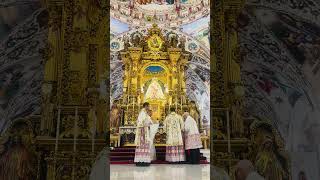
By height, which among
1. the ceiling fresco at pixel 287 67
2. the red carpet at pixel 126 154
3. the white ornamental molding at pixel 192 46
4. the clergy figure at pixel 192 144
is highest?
the white ornamental molding at pixel 192 46

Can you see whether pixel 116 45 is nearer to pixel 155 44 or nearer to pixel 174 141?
pixel 155 44

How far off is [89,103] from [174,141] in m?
7.05

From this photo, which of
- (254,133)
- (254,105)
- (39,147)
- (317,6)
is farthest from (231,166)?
(254,105)

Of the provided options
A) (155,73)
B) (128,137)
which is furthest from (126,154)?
(155,73)

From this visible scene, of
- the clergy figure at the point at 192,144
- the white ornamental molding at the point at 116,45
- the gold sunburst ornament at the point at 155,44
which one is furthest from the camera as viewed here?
the white ornamental molding at the point at 116,45

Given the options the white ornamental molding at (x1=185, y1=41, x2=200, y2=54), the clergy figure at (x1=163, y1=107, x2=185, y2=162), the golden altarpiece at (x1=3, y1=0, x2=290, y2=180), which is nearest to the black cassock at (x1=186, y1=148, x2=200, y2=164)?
the clergy figure at (x1=163, y1=107, x2=185, y2=162)

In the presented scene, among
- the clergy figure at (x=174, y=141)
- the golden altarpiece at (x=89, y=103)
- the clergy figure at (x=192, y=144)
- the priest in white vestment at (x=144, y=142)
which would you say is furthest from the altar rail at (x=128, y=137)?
the golden altarpiece at (x=89, y=103)

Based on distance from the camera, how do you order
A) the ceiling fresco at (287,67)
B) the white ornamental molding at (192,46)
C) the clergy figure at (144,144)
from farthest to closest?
the white ornamental molding at (192,46) < the clergy figure at (144,144) < the ceiling fresco at (287,67)

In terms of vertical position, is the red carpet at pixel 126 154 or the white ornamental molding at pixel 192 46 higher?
the white ornamental molding at pixel 192 46

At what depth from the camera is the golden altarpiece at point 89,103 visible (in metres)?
5.80

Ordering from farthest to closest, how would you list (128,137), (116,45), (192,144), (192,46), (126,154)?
(192,46) < (116,45) < (128,137) < (126,154) < (192,144)

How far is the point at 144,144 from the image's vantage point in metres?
11.8

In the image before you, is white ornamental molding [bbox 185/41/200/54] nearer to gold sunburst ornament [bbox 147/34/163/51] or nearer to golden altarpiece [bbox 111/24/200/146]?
golden altarpiece [bbox 111/24/200/146]

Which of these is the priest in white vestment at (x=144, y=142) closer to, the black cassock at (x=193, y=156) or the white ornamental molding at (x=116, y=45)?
the black cassock at (x=193, y=156)
